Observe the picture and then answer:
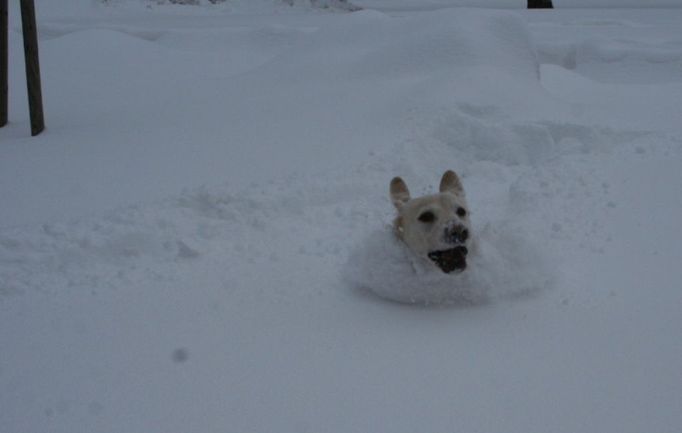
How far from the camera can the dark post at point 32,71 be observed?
7.30 metres

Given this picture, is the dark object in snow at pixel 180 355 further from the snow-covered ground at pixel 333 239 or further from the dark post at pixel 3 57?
the dark post at pixel 3 57

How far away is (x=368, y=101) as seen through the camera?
7.79 m

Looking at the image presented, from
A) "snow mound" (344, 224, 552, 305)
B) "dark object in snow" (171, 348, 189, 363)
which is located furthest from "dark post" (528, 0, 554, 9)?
"dark object in snow" (171, 348, 189, 363)

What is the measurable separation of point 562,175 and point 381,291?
270cm

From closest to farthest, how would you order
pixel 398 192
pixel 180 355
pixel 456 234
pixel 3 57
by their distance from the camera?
pixel 180 355 < pixel 456 234 < pixel 398 192 < pixel 3 57

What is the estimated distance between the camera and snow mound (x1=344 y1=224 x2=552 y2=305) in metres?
3.99

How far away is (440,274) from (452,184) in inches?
33.7

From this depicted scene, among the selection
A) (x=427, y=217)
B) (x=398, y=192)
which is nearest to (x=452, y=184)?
(x=398, y=192)

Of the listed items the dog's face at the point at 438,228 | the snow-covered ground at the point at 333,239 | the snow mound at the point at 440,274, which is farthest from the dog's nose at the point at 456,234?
the snow-covered ground at the point at 333,239

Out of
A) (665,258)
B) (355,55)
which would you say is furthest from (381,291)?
(355,55)

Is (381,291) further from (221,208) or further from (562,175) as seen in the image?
(562,175)

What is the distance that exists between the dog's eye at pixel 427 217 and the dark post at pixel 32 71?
4.82 meters

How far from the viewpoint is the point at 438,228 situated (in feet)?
13.0

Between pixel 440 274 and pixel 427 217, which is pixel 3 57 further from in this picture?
pixel 440 274
